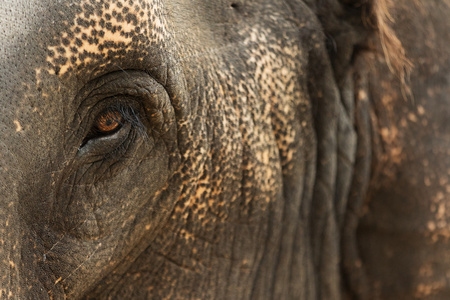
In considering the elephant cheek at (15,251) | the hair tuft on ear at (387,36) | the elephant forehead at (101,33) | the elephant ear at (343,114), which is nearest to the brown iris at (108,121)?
the elephant forehead at (101,33)

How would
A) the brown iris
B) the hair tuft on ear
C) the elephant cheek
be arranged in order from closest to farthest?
the elephant cheek
the brown iris
the hair tuft on ear

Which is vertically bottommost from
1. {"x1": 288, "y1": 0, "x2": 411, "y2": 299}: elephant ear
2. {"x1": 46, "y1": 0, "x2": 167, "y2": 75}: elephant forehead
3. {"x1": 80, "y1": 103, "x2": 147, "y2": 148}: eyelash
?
{"x1": 288, "y1": 0, "x2": 411, "y2": 299}: elephant ear

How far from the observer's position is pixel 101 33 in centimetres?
135

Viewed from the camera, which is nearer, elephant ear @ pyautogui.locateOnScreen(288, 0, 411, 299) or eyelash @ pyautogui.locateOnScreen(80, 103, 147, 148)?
eyelash @ pyautogui.locateOnScreen(80, 103, 147, 148)

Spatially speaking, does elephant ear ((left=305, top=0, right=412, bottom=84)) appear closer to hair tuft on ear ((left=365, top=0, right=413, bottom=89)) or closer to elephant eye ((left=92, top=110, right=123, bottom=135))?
hair tuft on ear ((left=365, top=0, right=413, bottom=89))

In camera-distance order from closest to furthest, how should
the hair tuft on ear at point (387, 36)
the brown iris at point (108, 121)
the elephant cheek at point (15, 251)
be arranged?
the elephant cheek at point (15, 251) → the brown iris at point (108, 121) → the hair tuft on ear at point (387, 36)

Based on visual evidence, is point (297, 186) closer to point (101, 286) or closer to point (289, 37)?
point (289, 37)

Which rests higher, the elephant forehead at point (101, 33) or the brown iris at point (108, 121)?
the elephant forehead at point (101, 33)

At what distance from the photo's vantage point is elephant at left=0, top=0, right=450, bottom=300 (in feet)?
4.32

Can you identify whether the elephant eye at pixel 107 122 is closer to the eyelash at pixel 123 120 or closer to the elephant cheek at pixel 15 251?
the eyelash at pixel 123 120

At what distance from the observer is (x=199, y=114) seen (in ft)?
5.21

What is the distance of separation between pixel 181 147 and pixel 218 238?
31cm

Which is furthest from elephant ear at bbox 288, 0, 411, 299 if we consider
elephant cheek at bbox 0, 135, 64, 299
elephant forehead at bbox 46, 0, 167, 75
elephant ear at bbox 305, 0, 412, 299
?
elephant cheek at bbox 0, 135, 64, 299

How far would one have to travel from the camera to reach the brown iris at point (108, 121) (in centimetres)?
142
